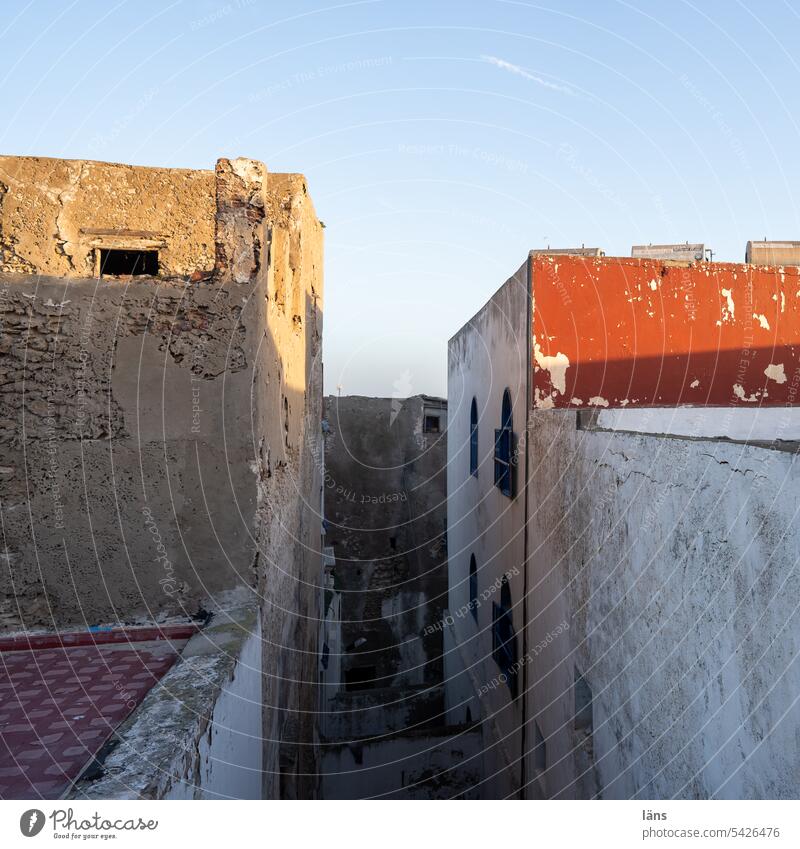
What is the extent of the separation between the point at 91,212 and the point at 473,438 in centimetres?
659

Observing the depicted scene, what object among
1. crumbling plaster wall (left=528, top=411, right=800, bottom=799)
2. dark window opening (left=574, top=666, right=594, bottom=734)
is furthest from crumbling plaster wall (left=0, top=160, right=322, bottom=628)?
dark window opening (left=574, top=666, right=594, bottom=734)

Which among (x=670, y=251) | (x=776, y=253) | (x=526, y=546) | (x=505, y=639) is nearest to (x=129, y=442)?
(x=526, y=546)

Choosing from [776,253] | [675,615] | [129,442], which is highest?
[776,253]

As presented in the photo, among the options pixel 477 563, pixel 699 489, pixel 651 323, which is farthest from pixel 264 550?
pixel 477 563

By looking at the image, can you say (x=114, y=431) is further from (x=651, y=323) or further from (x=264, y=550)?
(x=651, y=323)

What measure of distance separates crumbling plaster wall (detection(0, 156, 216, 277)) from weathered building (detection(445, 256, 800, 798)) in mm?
3013

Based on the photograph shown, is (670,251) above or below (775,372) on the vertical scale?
above

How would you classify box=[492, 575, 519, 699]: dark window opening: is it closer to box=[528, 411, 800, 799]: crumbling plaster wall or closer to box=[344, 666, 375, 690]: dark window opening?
box=[528, 411, 800, 799]: crumbling plaster wall

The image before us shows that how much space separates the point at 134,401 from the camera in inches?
137

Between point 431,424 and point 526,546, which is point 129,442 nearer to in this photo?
point 526,546

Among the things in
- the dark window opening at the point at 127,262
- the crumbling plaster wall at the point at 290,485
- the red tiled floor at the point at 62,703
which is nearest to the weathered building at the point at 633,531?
the crumbling plaster wall at the point at 290,485

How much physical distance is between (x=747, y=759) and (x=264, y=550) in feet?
9.01

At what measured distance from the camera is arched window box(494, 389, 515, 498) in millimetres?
6531

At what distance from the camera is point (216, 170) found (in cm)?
370
